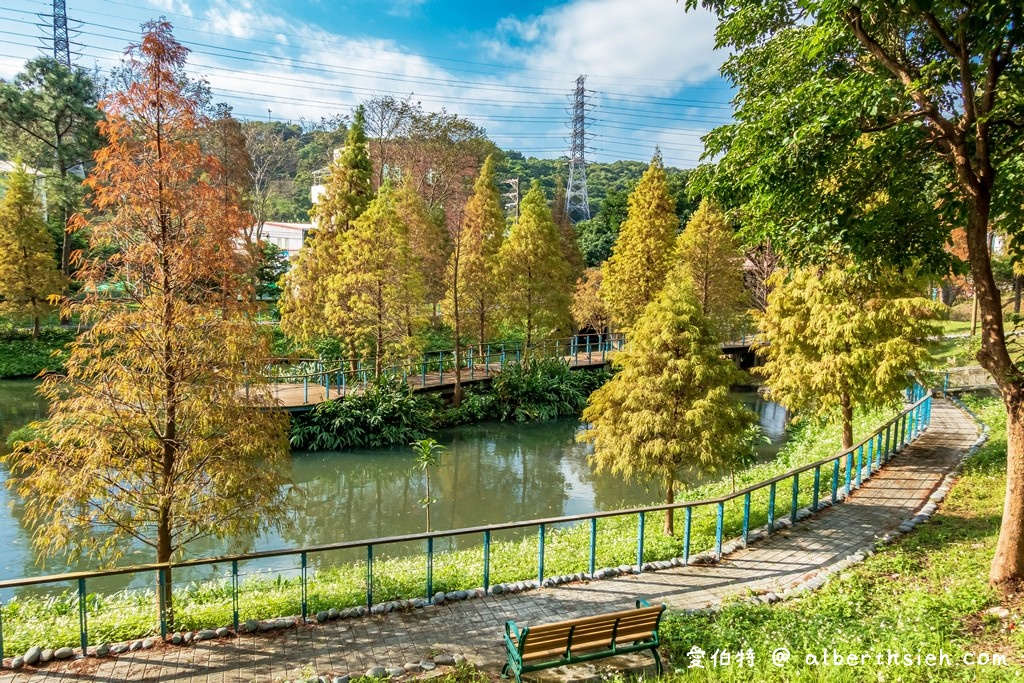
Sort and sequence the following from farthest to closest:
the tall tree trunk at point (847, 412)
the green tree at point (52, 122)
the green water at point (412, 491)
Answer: the green tree at point (52, 122)
the tall tree trunk at point (847, 412)
the green water at point (412, 491)

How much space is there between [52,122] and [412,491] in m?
27.1

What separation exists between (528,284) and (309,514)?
514 inches

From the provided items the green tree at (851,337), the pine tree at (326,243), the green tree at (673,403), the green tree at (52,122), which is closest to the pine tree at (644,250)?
the pine tree at (326,243)

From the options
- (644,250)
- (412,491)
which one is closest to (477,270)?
(644,250)

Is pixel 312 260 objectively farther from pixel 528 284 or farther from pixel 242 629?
pixel 242 629

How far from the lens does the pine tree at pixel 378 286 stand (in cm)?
1964

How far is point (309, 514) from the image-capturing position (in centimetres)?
1441

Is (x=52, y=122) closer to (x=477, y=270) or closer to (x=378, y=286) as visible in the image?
(x=378, y=286)

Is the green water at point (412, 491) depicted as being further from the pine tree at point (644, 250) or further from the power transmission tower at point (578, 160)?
the power transmission tower at point (578, 160)

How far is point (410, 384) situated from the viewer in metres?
21.7

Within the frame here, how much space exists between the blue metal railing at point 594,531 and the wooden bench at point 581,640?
1.76m

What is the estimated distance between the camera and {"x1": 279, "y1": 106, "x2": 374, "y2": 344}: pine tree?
2172 cm

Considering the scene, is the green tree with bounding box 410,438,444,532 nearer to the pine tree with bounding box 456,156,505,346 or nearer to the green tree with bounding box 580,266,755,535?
the green tree with bounding box 580,266,755,535

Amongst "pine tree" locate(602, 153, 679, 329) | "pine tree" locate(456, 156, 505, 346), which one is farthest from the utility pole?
"pine tree" locate(602, 153, 679, 329)
